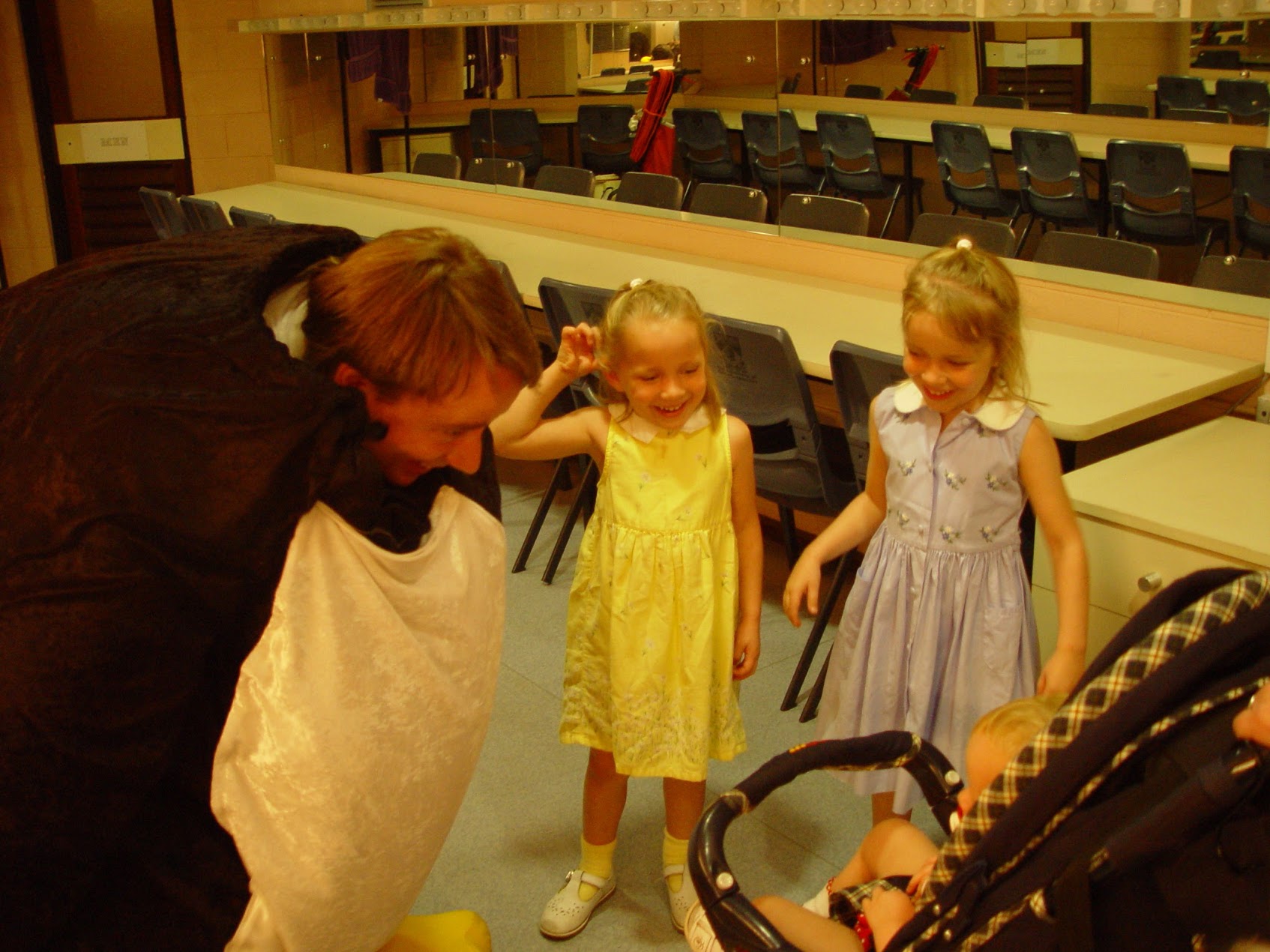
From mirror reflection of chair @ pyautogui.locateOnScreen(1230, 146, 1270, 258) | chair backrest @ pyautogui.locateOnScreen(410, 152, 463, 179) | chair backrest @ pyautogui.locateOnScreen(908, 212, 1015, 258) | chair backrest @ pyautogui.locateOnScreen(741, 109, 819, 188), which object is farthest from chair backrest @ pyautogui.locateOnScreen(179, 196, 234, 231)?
mirror reflection of chair @ pyautogui.locateOnScreen(1230, 146, 1270, 258)

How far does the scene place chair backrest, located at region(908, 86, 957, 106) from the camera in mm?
4551

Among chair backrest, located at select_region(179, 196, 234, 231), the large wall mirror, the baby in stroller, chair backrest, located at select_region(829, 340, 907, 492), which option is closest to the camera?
the baby in stroller

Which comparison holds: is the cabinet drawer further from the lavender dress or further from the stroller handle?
the stroller handle

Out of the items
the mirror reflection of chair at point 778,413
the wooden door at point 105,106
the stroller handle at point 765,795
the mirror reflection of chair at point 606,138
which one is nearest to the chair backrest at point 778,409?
the mirror reflection of chair at point 778,413

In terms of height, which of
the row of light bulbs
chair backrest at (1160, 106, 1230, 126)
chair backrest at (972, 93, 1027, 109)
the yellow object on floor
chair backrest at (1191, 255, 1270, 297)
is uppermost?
the row of light bulbs

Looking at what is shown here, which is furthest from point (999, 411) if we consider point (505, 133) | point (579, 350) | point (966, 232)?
point (505, 133)

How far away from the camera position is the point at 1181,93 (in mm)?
4086

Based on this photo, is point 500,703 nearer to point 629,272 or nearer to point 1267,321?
point 629,272

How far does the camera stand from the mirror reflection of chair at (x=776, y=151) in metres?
4.51

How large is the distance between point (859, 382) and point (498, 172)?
131 inches

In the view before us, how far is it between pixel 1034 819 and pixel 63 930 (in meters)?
0.90

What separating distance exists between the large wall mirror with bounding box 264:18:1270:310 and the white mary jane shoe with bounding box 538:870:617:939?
228 cm

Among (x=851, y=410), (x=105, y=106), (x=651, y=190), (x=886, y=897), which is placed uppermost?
(x=105, y=106)

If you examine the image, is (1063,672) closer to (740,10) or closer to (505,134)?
(740,10)
